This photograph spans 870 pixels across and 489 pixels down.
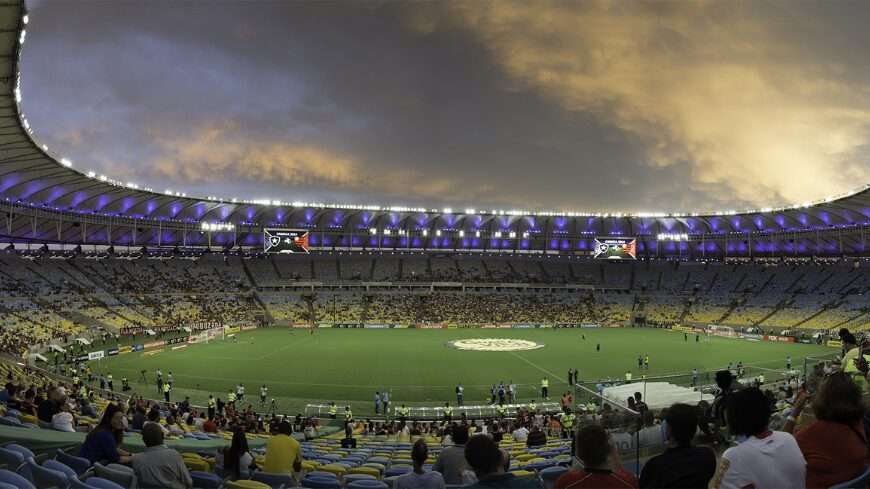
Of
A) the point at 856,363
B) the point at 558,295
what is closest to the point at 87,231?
the point at 558,295

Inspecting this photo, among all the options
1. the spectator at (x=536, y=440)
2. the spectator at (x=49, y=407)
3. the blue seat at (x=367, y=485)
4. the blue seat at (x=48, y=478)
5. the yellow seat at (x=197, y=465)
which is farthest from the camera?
the spectator at (x=536, y=440)

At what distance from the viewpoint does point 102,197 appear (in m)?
56.8

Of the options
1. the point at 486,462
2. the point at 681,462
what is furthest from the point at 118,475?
the point at 681,462

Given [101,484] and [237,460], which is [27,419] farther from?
[101,484]

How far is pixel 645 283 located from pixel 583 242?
13509 mm

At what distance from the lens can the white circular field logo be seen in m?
47.9

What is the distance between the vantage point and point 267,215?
82.4 meters

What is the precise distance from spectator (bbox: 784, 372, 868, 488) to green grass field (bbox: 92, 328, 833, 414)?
76.7 feet

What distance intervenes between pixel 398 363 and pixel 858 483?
36.6m

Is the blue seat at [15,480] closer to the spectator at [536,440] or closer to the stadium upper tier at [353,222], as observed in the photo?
the spectator at [536,440]

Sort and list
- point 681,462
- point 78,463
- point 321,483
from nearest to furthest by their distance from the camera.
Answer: point 681,462 → point 78,463 → point 321,483

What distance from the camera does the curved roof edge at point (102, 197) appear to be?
2183 cm

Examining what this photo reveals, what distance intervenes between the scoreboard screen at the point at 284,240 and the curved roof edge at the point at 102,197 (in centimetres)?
1403

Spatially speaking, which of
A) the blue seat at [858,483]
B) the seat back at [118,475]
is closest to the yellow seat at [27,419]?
the seat back at [118,475]
